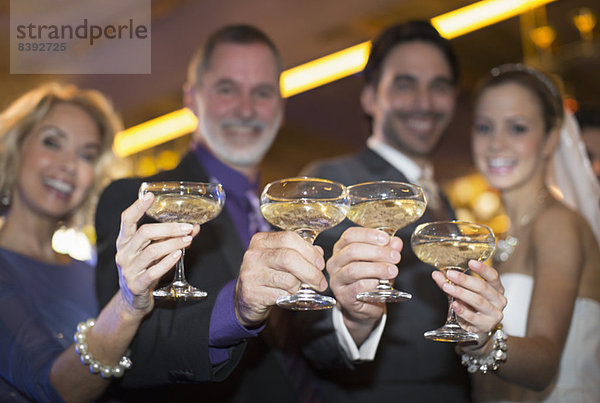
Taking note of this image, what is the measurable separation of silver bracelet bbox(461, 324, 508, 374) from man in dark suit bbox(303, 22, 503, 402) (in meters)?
0.17

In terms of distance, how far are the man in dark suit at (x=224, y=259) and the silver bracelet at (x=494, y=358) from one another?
0.48m

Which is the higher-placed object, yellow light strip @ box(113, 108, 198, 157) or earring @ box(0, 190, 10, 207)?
yellow light strip @ box(113, 108, 198, 157)

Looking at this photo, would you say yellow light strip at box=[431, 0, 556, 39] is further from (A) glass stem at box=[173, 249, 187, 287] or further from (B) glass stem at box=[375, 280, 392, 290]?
(A) glass stem at box=[173, 249, 187, 287]

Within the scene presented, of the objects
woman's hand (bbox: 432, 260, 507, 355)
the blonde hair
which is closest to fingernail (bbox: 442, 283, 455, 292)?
woman's hand (bbox: 432, 260, 507, 355)

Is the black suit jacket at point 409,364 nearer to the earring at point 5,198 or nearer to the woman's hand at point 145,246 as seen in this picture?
the woman's hand at point 145,246

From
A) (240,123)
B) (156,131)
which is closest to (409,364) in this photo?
(240,123)

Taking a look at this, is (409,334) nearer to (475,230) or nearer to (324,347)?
(324,347)

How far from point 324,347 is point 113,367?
2.38 feet

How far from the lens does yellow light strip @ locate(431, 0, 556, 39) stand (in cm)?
528

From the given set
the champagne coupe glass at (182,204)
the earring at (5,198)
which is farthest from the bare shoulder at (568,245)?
the earring at (5,198)

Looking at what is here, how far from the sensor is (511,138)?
9.07ft

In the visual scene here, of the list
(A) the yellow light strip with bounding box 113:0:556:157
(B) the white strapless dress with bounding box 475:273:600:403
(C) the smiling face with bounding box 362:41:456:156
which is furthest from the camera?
(A) the yellow light strip with bounding box 113:0:556:157

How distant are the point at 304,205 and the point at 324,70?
5215mm

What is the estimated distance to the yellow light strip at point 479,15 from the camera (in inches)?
208
